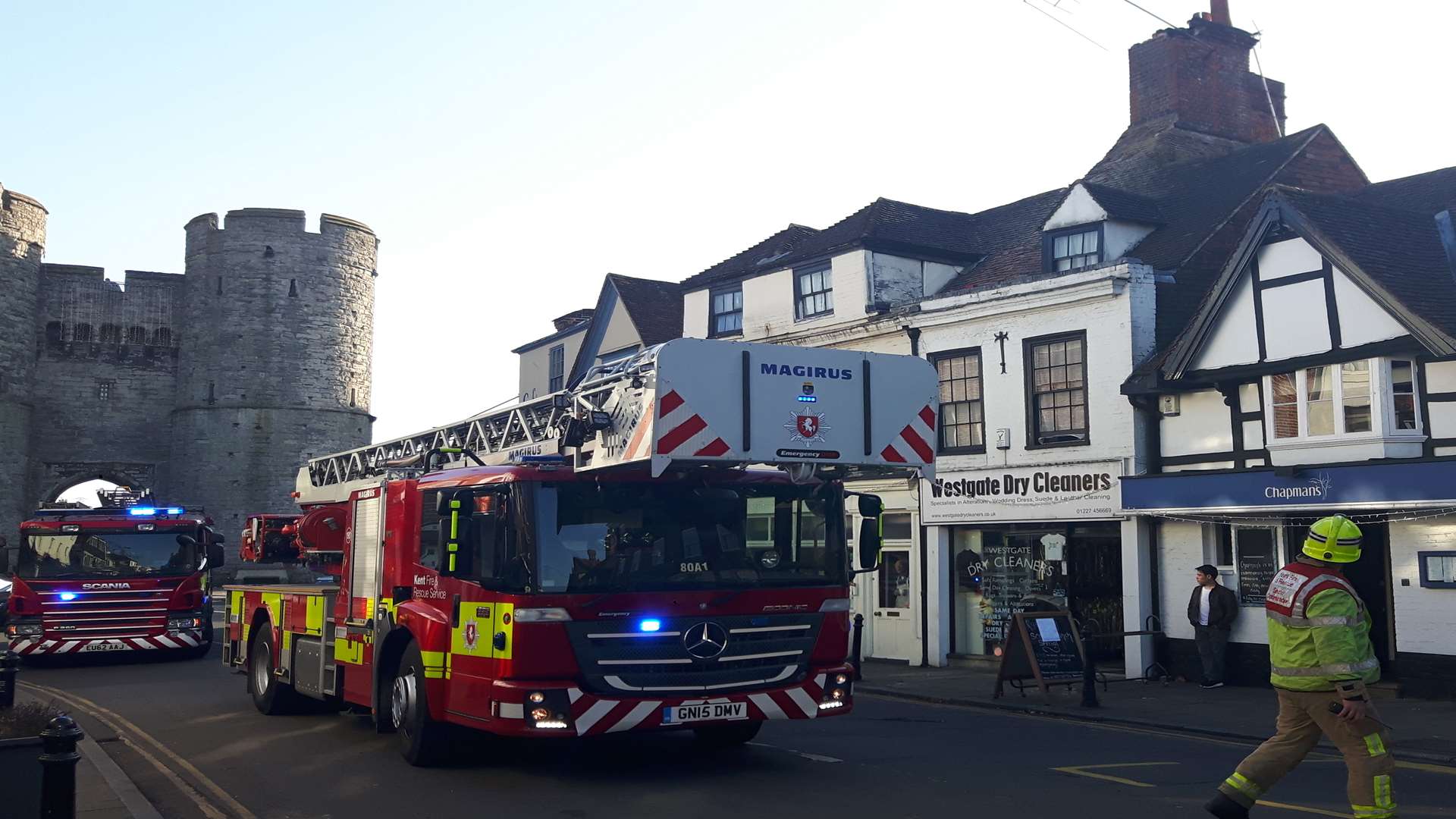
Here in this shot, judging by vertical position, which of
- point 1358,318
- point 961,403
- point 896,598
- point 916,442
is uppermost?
point 1358,318

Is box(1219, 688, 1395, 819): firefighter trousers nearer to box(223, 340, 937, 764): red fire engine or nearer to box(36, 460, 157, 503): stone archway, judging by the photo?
box(223, 340, 937, 764): red fire engine

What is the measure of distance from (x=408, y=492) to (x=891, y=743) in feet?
16.5

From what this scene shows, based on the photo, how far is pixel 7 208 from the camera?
166ft

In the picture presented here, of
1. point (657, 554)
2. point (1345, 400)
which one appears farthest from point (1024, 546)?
point (657, 554)

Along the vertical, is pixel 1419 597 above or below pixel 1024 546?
below

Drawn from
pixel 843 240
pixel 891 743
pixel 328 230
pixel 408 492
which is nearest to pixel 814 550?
pixel 891 743

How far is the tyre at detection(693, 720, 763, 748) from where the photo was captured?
1131 centimetres

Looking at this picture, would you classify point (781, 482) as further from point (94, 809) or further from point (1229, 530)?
point (1229, 530)

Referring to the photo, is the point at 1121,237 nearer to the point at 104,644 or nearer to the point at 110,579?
the point at 110,579

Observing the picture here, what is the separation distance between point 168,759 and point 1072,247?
53.7 ft

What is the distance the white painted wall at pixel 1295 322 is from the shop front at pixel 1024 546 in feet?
9.93

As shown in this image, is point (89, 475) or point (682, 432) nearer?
point (682, 432)

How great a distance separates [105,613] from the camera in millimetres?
20891

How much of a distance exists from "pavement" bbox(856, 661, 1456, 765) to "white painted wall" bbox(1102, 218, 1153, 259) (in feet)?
24.2
